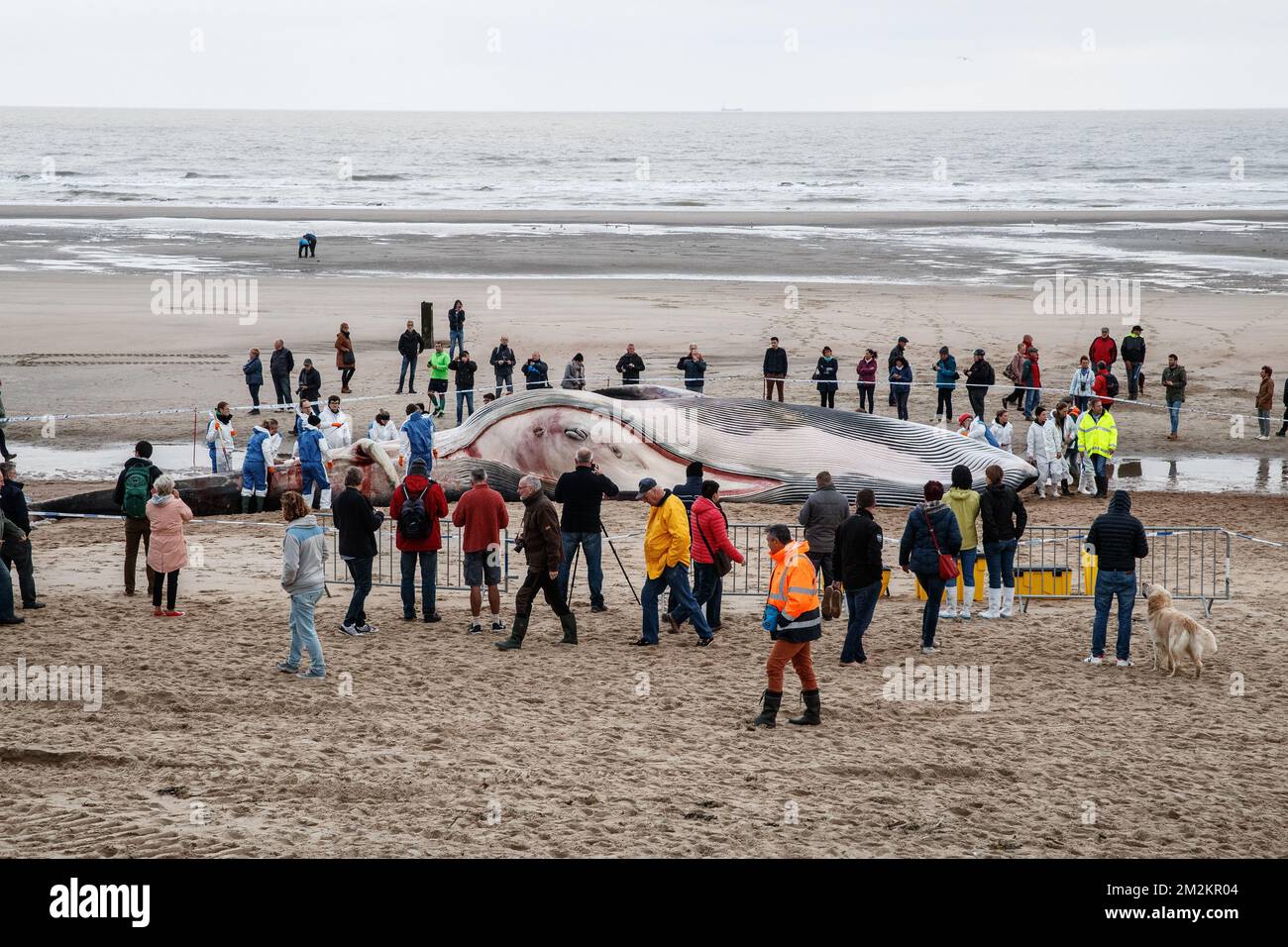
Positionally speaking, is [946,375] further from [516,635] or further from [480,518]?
[516,635]

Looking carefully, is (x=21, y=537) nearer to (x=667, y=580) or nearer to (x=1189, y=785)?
(x=667, y=580)

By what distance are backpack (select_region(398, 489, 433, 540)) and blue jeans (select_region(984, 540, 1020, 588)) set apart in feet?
17.4

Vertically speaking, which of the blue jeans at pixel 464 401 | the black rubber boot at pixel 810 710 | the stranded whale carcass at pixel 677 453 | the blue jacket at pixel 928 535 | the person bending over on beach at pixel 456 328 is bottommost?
the black rubber boot at pixel 810 710

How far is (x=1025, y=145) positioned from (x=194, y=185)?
96662 millimetres

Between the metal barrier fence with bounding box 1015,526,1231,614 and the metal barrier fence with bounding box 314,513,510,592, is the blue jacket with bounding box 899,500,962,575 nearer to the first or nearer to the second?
the metal barrier fence with bounding box 1015,526,1231,614

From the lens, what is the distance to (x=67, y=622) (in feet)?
42.0

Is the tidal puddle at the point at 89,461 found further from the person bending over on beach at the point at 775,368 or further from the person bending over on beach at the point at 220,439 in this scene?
the person bending over on beach at the point at 775,368

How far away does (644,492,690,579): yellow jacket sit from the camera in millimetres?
12492

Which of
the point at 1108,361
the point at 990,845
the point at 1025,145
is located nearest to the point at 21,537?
the point at 990,845

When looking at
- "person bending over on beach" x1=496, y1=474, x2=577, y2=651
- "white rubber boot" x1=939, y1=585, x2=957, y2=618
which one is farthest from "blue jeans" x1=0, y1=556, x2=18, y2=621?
"white rubber boot" x1=939, y1=585, x2=957, y2=618

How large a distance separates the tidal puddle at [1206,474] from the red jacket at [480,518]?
10493 millimetres

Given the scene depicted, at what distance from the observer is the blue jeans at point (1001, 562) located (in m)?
13.3

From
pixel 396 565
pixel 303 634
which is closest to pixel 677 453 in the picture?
pixel 396 565

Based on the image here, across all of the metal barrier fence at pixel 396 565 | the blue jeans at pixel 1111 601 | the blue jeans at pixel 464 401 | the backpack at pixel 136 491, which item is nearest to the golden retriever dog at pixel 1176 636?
the blue jeans at pixel 1111 601
